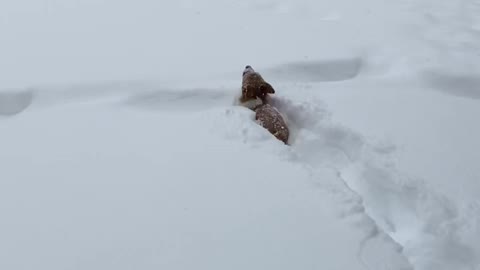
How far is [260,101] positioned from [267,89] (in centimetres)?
6

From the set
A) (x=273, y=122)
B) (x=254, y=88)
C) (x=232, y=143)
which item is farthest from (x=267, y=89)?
(x=232, y=143)

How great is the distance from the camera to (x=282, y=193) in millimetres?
1490

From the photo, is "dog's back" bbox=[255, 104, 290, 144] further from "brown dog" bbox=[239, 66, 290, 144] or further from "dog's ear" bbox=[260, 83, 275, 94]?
"dog's ear" bbox=[260, 83, 275, 94]

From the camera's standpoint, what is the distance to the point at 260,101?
1945mm

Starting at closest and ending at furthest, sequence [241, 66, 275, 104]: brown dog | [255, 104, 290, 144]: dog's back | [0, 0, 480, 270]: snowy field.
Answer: [0, 0, 480, 270]: snowy field
[255, 104, 290, 144]: dog's back
[241, 66, 275, 104]: brown dog

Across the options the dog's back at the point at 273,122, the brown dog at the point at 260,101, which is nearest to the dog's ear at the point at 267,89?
the brown dog at the point at 260,101

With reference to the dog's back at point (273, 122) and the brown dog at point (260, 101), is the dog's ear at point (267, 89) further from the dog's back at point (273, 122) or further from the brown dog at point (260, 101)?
the dog's back at point (273, 122)

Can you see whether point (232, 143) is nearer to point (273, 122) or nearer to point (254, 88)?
point (273, 122)

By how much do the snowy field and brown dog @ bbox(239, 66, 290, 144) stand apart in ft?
0.17

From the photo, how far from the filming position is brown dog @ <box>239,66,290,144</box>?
5.94 feet

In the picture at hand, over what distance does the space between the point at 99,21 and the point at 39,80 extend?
70 cm

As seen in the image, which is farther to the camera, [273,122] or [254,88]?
[254,88]

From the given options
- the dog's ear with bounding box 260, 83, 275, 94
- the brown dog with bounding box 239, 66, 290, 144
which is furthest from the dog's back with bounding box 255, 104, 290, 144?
the dog's ear with bounding box 260, 83, 275, 94

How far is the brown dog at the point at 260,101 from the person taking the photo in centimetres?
181
